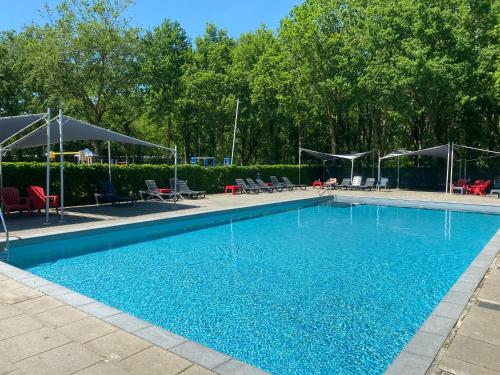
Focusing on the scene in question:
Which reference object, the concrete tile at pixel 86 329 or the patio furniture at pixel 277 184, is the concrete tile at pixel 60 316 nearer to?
the concrete tile at pixel 86 329

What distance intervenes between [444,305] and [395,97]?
1871 centimetres

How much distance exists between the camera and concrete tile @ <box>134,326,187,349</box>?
3318mm

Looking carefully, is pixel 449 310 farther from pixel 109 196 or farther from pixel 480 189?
pixel 480 189

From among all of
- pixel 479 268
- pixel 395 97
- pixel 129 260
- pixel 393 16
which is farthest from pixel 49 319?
pixel 393 16

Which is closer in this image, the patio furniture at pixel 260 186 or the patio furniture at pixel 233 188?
the patio furniture at pixel 233 188

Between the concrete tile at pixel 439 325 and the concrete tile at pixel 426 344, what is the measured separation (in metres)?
0.09

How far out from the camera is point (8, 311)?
13.2 feet

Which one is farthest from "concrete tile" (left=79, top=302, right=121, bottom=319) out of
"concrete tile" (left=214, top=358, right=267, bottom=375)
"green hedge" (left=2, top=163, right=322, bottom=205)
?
"green hedge" (left=2, top=163, right=322, bottom=205)

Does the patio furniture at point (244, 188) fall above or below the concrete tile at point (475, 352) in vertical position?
above

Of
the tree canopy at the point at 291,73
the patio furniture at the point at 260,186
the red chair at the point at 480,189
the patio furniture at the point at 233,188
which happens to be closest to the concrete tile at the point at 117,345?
the patio furniture at the point at 233,188

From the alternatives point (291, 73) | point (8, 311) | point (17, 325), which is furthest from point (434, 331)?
point (291, 73)

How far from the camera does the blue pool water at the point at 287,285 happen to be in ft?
13.9

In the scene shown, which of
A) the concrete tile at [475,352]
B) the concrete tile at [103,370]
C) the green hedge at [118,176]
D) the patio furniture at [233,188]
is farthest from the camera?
the patio furniture at [233,188]

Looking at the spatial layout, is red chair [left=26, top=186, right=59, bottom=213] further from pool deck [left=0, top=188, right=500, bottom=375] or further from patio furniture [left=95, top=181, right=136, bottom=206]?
pool deck [left=0, top=188, right=500, bottom=375]
